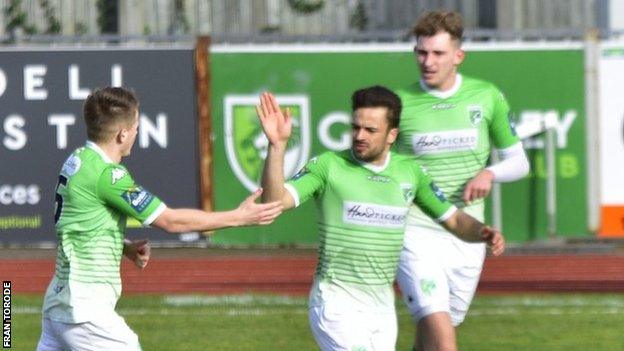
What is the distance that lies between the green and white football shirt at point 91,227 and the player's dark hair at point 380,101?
3.69 ft

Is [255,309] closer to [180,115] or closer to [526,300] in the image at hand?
[526,300]

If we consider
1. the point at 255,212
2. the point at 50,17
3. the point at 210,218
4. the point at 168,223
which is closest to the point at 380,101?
the point at 255,212

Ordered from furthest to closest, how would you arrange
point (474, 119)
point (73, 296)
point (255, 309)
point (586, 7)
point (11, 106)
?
point (586, 7) → point (11, 106) → point (255, 309) → point (474, 119) → point (73, 296)

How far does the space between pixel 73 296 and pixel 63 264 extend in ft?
0.54

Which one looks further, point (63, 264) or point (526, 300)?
point (526, 300)

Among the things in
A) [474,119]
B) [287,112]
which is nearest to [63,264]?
[287,112]

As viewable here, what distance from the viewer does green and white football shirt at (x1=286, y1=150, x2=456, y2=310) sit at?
7.65m

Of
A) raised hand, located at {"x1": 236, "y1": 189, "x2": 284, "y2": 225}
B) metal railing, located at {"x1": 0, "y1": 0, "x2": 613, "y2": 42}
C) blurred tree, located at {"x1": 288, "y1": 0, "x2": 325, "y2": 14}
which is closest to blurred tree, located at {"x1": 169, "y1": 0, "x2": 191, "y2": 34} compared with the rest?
metal railing, located at {"x1": 0, "y1": 0, "x2": 613, "y2": 42}

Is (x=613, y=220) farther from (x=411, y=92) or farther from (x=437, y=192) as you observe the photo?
(x=437, y=192)

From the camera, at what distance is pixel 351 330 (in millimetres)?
7504

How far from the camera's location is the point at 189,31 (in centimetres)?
2475

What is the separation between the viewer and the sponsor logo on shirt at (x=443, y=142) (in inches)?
352

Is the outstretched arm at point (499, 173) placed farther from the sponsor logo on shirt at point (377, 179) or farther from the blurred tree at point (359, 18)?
the blurred tree at point (359, 18)

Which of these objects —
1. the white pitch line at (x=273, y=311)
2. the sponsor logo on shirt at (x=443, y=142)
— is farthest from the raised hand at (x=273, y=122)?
the white pitch line at (x=273, y=311)
